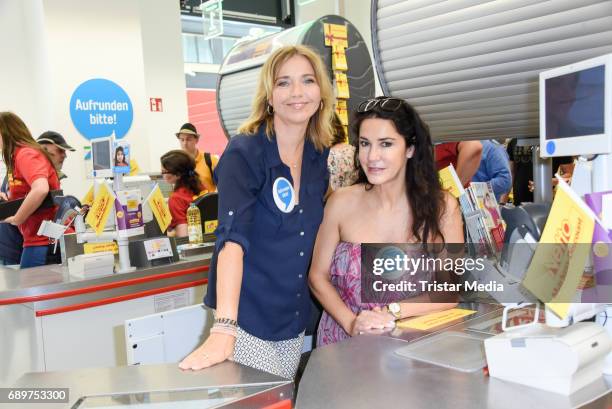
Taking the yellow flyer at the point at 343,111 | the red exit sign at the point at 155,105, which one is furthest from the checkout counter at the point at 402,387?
the red exit sign at the point at 155,105

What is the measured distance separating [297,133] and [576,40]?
880 mm

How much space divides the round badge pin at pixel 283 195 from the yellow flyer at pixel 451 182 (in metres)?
0.61

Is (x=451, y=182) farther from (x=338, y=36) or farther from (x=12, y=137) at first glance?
(x=12, y=137)

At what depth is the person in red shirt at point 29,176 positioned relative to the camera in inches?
136

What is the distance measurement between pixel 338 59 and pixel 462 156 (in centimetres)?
86

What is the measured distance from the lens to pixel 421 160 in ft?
6.56

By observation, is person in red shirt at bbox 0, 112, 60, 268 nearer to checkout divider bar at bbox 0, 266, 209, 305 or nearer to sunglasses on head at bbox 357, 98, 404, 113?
checkout divider bar at bbox 0, 266, 209, 305

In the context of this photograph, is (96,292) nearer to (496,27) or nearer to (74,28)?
(496,27)

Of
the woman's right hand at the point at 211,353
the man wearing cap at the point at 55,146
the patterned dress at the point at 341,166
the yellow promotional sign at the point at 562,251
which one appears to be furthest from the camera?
the man wearing cap at the point at 55,146

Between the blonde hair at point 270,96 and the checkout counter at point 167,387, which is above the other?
the blonde hair at point 270,96

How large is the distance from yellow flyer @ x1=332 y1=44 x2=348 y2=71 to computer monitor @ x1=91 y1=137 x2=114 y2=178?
125cm

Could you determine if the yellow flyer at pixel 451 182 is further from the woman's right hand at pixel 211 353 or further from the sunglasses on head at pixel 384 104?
the woman's right hand at pixel 211 353

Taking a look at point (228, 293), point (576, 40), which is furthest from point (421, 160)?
point (228, 293)

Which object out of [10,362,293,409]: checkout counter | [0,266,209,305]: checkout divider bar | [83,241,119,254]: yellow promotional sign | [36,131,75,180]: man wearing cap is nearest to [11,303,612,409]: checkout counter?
[10,362,293,409]: checkout counter
